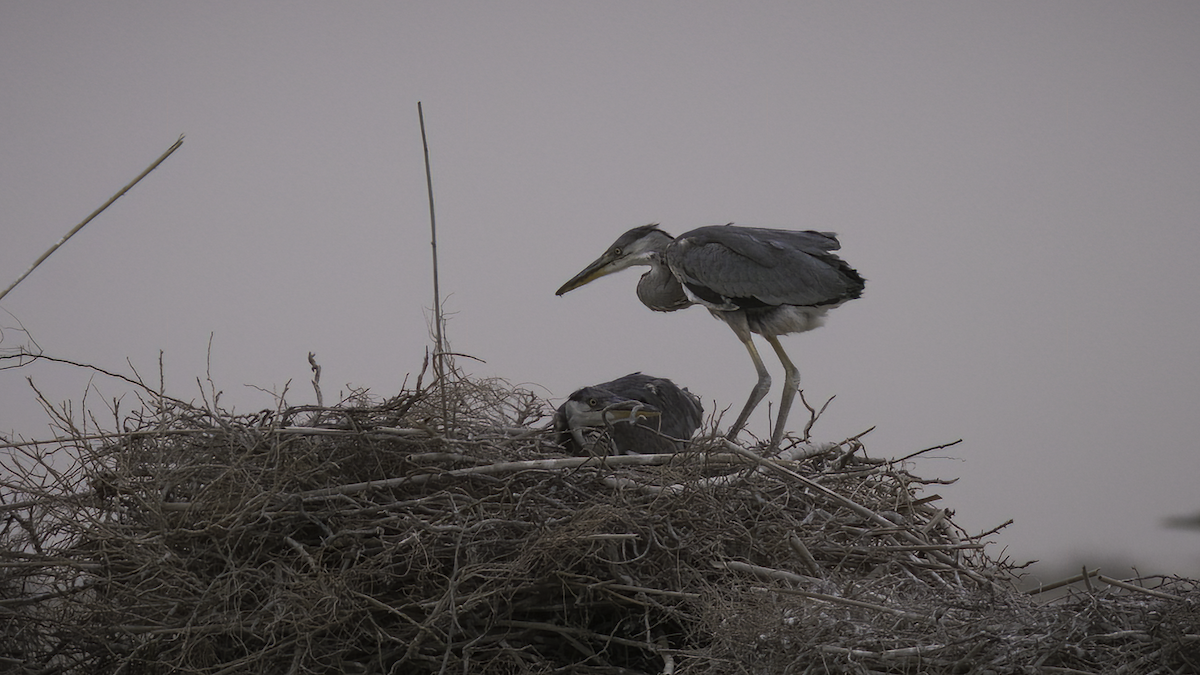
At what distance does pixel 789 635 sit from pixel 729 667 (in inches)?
7.2

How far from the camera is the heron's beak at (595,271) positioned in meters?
4.91

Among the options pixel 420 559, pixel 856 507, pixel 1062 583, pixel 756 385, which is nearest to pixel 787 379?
pixel 756 385

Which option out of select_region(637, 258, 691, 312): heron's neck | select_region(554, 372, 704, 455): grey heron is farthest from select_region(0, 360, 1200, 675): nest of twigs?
select_region(637, 258, 691, 312): heron's neck

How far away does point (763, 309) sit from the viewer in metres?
4.49

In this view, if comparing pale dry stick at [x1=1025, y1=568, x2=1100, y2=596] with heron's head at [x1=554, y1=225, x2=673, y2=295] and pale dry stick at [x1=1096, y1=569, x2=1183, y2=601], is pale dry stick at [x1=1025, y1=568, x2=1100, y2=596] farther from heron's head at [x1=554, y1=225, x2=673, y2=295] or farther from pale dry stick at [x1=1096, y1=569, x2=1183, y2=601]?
heron's head at [x1=554, y1=225, x2=673, y2=295]

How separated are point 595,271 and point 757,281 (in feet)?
2.77

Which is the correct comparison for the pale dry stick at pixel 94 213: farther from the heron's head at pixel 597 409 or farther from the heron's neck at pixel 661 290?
the heron's neck at pixel 661 290

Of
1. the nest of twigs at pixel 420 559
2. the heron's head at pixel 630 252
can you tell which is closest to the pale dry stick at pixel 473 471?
the nest of twigs at pixel 420 559

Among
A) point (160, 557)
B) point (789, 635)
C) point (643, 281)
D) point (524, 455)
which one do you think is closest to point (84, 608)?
point (160, 557)

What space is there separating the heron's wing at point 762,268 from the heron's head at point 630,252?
20cm

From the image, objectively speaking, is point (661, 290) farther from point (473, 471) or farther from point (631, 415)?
point (473, 471)

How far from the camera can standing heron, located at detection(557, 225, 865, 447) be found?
173 inches

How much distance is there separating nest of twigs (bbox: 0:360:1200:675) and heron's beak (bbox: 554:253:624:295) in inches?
65.2

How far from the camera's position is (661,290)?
479 centimetres
